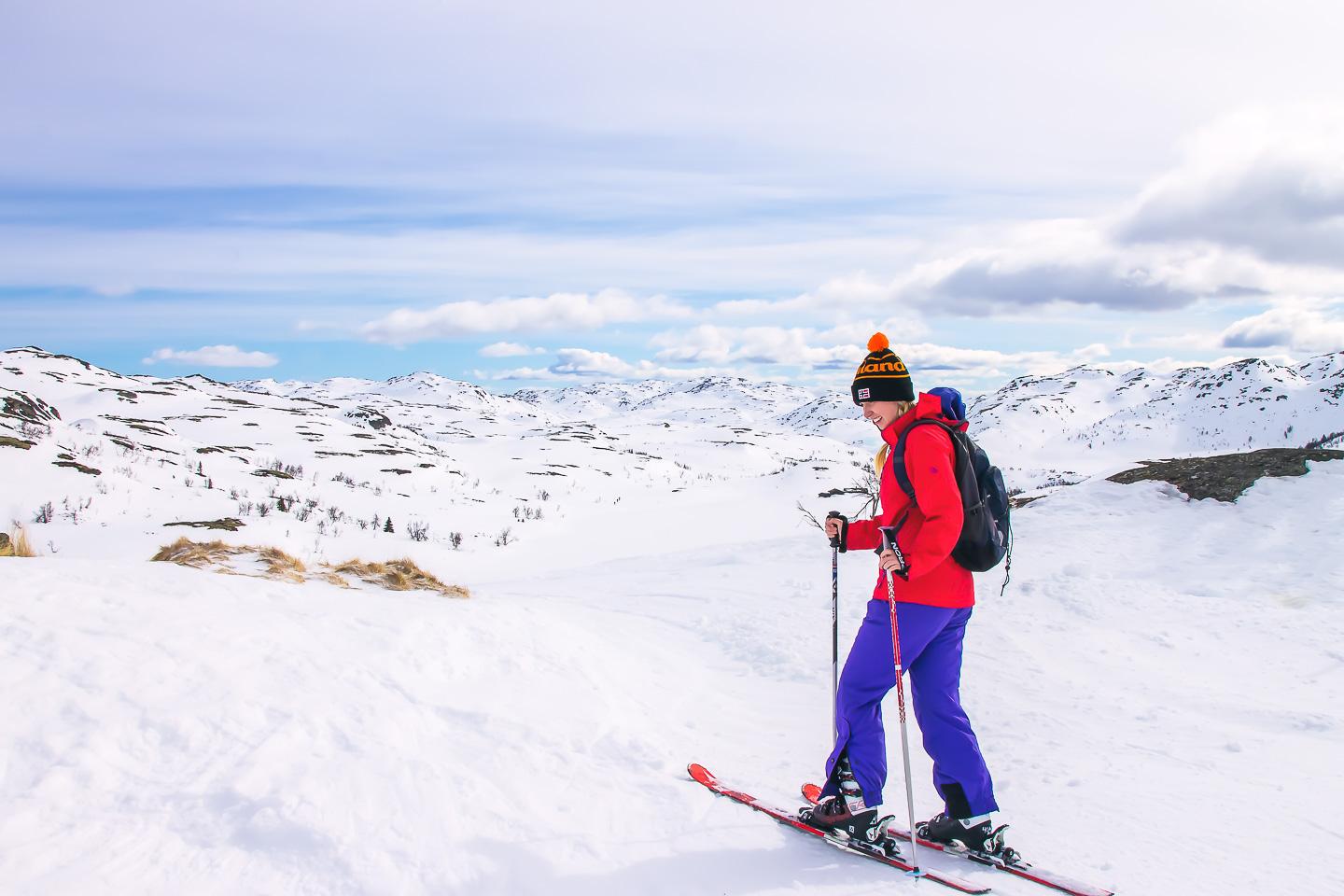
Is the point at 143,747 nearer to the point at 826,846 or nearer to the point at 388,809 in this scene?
the point at 388,809

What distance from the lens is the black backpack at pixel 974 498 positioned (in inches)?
146

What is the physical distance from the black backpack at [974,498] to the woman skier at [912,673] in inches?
1.8

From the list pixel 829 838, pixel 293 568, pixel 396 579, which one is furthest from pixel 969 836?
pixel 293 568

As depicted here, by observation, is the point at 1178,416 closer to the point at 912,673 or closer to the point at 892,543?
the point at 912,673

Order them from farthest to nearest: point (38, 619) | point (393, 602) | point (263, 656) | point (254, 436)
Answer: point (254, 436) → point (393, 602) → point (263, 656) → point (38, 619)

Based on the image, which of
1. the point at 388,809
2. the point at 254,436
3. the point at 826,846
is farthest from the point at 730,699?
the point at 254,436

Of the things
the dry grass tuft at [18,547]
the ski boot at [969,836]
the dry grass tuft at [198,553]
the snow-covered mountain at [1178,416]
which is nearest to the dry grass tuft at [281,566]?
the dry grass tuft at [198,553]

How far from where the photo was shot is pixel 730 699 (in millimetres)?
6500

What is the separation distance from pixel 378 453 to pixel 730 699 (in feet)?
100

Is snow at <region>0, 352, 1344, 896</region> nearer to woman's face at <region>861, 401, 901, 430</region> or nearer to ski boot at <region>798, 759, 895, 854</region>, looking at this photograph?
ski boot at <region>798, 759, 895, 854</region>

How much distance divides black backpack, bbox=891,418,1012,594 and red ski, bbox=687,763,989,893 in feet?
4.92

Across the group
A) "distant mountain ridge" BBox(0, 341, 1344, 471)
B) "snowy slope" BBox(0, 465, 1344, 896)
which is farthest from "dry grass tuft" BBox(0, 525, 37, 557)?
"distant mountain ridge" BBox(0, 341, 1344, 471)

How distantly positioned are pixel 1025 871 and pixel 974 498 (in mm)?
1875

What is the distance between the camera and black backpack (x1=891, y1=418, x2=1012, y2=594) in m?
3.70
